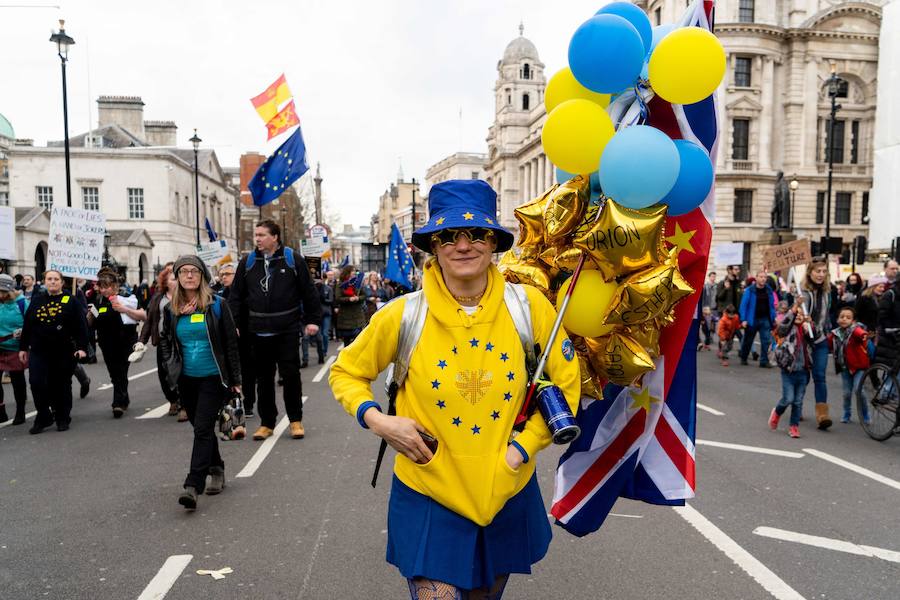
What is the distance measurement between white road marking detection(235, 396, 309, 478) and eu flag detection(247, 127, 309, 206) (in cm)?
401

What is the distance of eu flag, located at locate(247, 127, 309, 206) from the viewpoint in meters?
10.8

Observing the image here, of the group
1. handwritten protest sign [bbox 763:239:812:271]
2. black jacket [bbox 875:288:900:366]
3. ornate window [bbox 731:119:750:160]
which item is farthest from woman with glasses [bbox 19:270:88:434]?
ornate window [bbox 731:119:750:160]

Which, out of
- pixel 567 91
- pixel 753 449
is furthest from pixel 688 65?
pixel 753 449

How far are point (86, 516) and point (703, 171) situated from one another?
4.96 meters

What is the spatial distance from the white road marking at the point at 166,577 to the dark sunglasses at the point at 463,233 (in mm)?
2751

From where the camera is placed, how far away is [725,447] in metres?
7.25

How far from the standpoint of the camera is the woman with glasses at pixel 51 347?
27.0 feet

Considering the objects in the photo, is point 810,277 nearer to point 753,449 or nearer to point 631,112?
point 753,449

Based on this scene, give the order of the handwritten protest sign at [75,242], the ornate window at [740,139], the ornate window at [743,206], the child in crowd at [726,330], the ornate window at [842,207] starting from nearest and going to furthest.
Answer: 1. the handwritten protest sign at [75,242]
2. the child in crowd at [726,330]
3. the ornate window at [740,139]
4. the ornate window at [743,206]
5. the ornate window at [842,207]

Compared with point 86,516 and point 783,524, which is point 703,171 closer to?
point 783,524

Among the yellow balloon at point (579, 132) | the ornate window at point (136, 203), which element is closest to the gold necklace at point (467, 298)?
the yellow balloon at point (579, 132)

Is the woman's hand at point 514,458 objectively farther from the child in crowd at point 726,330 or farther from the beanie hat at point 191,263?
the child in crowd at point 726,330

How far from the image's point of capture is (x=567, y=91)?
3.24 meters

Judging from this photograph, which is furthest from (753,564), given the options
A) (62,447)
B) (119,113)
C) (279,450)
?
(119,113)
